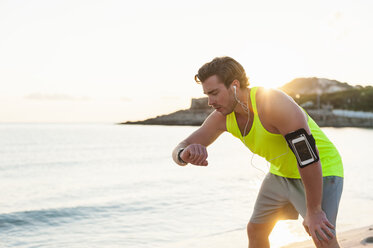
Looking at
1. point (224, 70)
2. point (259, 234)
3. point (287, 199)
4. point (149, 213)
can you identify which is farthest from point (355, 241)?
point (149, 213)

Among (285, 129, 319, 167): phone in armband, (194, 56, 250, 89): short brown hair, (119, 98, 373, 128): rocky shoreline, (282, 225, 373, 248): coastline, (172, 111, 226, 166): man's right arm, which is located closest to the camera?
(285, 129, 319, 167): phone in armband

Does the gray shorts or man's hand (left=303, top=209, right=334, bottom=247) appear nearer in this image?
man's hand (left=303, top=209, right=334, bottom=247)

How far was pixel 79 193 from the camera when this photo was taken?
16078 mm

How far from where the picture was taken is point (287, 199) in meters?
3.31

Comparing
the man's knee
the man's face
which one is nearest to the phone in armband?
the man's face

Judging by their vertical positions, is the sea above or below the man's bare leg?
below

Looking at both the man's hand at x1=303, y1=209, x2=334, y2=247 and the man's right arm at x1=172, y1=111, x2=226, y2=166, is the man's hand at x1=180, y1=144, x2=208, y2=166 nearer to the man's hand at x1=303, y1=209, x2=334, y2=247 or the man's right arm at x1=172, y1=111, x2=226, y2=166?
the man's right arm at x1=172, y1=111, x2=226, y2=166

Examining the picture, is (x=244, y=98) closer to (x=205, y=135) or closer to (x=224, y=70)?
(x=224, y=70)

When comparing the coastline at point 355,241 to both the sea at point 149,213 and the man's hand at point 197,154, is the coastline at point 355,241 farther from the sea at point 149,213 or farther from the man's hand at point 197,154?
the man's hand at point 197,154

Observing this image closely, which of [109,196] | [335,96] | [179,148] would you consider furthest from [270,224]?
[335,96]

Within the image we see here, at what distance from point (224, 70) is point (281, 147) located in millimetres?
742

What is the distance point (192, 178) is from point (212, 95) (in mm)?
16331

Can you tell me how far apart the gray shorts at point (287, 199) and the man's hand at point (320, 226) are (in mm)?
180

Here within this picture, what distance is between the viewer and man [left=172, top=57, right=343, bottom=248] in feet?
8.68
